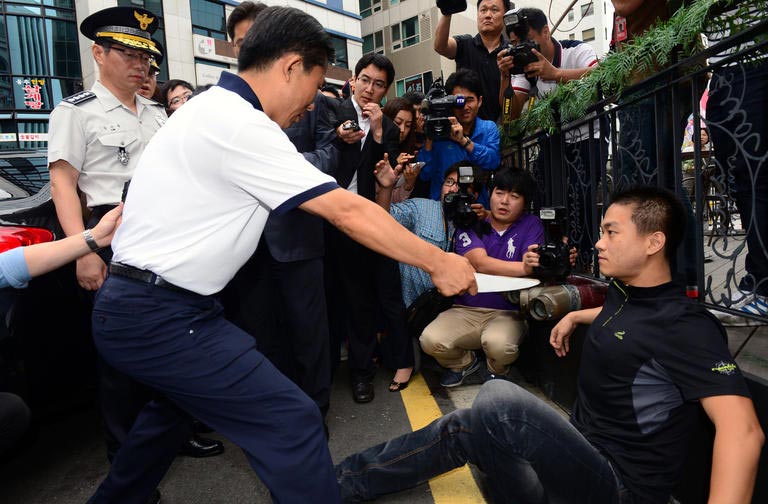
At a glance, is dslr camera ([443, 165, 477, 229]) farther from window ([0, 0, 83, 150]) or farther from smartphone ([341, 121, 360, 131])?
window ([0, 0, 83, 150])

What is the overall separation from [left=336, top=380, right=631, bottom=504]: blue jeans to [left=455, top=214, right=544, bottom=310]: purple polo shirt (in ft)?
4.65

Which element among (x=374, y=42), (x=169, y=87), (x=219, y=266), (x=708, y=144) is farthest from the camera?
(x=374, y=42)

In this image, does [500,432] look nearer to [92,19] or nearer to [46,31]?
[92,19]

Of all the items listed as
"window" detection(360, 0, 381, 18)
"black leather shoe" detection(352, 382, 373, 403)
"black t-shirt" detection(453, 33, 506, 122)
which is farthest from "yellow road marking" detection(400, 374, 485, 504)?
"window" detection(360, 0, 381, 18)

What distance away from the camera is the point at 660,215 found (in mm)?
1772

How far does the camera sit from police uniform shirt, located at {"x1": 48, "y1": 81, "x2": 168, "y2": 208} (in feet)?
7.85

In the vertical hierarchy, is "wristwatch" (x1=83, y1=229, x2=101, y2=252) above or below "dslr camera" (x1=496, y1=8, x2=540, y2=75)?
below

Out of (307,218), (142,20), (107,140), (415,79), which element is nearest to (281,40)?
(307,218)

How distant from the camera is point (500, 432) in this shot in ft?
5.93

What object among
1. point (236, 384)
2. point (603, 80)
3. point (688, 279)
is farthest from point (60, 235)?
point (688, 279)

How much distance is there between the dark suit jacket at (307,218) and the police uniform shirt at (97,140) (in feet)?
2.53

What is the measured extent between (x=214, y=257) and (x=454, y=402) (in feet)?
6.57

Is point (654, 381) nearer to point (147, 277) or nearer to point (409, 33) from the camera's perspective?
point (147, 277)

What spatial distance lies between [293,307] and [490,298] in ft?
4.43
